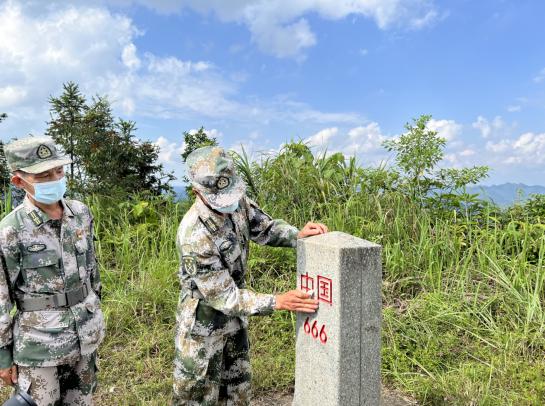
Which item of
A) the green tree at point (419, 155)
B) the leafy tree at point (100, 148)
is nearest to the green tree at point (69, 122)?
the leafy tree at point (100, 148)

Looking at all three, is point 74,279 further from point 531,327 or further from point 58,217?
point 531,327

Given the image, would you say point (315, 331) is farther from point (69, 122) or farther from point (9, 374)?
point (69, 122)

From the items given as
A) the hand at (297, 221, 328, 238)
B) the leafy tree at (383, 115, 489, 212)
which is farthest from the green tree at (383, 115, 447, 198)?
the hand at (297, 221, 328, 238)

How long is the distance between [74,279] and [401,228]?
131 inches

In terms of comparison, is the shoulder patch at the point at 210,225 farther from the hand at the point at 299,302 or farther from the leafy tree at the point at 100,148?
the leafy tree at the point at 100,148

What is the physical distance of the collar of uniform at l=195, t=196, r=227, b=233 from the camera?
220cm

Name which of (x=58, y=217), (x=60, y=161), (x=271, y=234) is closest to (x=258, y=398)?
(x=271, y=234)

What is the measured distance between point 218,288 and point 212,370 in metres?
0.50

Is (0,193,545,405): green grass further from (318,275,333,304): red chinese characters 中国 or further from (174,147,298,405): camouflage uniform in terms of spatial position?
(318,275,333,304): red chinese characters 中国

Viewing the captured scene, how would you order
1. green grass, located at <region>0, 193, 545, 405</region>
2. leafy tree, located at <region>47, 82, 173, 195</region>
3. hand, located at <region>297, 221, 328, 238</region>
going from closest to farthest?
hand, located at <region>297, 221, 328, 238</region>
green grass, located at <region>0, 193, 545, 405</region>
leafy tree, located at <region>47, 82, 173, 195</region>

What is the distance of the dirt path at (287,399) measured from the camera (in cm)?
314

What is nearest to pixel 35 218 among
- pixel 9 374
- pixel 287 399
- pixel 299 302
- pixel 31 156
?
pixel 31 156

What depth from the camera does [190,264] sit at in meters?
2.20

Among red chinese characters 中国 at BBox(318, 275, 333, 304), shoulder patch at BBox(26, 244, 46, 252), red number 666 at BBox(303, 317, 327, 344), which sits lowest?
red number 666 at BBox(303, 317, 327, 344)
